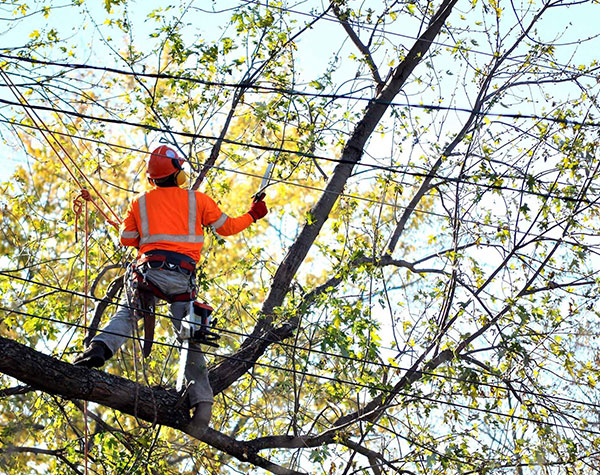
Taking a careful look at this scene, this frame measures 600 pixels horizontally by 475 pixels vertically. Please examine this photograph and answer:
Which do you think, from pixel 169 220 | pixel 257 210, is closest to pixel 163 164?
pixel 169 220

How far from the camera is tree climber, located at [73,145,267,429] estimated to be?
20.4ft

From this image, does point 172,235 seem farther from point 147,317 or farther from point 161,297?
point 147,317

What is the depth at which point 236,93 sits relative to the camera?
771 centimetres

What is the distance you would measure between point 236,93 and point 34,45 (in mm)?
2055

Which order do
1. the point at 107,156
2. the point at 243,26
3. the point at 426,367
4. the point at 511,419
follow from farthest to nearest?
1. the point at 107,156
2. the point at 243,26
3. the point at 511,419
4. the point at 426,367

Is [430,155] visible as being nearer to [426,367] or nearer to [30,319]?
[426,367]

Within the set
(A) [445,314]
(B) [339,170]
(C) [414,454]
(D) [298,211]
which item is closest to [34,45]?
(B) [339,170]

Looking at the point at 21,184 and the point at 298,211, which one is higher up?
the point at 298,211

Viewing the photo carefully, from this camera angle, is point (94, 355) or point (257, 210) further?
point (257, 210)

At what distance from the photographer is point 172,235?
6258 millimetres

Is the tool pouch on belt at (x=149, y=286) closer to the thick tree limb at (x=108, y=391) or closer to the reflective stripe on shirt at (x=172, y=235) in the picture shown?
the reflective stripe on shirt at (x=172, y=235)

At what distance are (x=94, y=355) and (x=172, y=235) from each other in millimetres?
1007

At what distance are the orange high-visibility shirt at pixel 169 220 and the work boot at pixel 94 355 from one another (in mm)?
775

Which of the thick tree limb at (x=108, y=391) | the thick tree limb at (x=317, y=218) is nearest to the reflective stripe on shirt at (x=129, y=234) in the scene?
the thick tree limb at (x=108, y=391)
